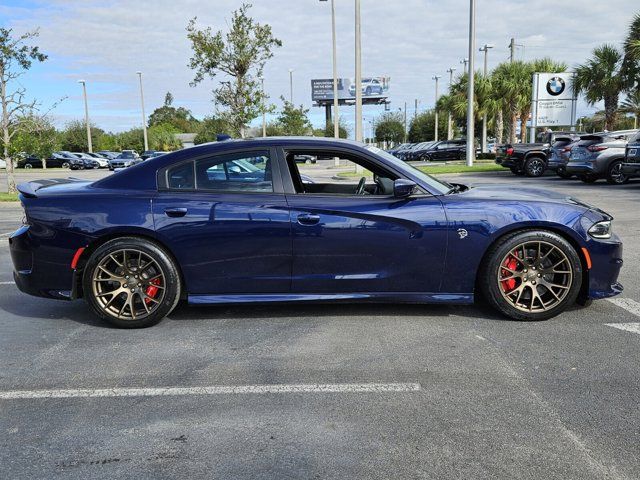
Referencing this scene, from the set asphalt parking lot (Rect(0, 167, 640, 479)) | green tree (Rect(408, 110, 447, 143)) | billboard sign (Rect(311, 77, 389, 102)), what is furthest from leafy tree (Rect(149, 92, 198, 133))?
asphalt parking lot (Rect(0, 167, 640, 479))

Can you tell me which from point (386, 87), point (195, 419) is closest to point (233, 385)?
point (195, 419)

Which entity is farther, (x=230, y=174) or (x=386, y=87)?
(x=386, y=87)

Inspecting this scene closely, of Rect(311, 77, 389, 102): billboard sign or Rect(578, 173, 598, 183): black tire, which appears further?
Rect(311, 77, 389, 102): billboard sign

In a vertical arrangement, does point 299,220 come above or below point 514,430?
above

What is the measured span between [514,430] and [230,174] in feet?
9.46

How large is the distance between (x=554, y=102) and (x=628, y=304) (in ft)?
82.9

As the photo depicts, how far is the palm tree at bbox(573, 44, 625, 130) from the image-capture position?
88.2 ft

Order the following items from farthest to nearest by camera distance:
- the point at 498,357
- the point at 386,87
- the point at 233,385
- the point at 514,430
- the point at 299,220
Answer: the point at 386,87
the point at 299,220
the point at 498,357
the point at 233,385
the point at 514,430

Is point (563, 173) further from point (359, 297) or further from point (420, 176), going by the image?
point (359, 297)

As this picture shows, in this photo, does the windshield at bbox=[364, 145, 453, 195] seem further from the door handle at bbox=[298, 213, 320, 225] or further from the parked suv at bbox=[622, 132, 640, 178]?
the parked suv at bbox=[622, 132, 640, 178]

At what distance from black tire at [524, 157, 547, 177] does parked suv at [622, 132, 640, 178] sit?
6507mm

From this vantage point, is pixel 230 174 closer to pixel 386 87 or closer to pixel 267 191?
pixel 267 191

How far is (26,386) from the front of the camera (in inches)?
138

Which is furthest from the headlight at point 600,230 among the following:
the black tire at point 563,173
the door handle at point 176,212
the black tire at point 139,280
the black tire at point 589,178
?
the black tire at point 563,173
